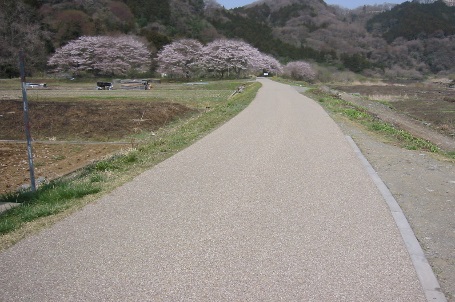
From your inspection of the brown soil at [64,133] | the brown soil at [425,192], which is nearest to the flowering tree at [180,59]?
the brown soil at [64,133]

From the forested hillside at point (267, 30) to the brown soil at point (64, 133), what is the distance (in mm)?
40024

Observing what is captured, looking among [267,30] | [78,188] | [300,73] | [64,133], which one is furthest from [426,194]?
[267,30]

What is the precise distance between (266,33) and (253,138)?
11250cm

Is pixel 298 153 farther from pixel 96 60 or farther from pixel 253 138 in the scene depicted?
pixel 96 60

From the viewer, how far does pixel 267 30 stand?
122812 millimetres

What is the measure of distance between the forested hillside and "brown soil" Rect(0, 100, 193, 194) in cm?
4002

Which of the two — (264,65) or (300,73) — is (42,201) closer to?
(264,65)

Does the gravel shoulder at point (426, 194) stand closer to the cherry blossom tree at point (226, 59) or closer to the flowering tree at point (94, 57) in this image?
the cherry blossom tree at point (226, 59)

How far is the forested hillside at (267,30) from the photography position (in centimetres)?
6756

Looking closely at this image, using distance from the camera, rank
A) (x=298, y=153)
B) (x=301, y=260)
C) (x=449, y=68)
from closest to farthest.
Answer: (x=301, y=260) → (x=298, y=153) → (x=449, y=68)

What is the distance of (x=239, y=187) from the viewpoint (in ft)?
21.2

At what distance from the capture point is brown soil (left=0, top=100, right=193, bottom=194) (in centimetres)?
1090

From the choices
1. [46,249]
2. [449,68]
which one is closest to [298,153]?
[46,249]

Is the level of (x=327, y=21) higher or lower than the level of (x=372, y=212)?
higher
